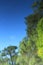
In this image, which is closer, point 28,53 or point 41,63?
point 41,63

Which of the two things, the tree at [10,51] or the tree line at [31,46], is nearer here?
the tree line at [31,46]

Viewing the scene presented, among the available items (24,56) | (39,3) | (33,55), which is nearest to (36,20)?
(39,3)

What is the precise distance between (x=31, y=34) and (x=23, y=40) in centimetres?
453

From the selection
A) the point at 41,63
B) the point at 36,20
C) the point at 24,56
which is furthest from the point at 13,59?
the point at 36,20

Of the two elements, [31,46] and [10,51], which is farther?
[10,51]

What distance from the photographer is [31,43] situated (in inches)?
1162

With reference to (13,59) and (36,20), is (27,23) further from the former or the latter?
(13,59)

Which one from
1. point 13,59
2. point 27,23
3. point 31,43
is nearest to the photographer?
point 27,23

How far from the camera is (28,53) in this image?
32594 millimetres

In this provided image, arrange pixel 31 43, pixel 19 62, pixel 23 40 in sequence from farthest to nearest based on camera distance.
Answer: pixel 19 62
pixel 23 40
pixel 31 43

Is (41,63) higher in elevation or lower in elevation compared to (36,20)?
lower

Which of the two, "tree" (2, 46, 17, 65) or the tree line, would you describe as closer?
the tree line

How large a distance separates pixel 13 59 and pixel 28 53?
724 centimetres

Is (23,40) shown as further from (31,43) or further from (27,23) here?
(27,23)
